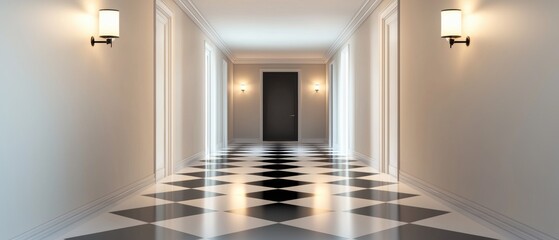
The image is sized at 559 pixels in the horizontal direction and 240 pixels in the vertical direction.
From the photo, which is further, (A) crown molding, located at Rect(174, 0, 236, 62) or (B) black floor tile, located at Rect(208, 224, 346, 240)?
(A) crown molding, located at Rect(174, 0, 236, 62)

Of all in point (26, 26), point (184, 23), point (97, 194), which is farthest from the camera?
point (184, 23)

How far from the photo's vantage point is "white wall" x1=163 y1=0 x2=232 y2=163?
7.32m

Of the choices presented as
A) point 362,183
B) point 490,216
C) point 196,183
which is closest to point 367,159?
point 362,183

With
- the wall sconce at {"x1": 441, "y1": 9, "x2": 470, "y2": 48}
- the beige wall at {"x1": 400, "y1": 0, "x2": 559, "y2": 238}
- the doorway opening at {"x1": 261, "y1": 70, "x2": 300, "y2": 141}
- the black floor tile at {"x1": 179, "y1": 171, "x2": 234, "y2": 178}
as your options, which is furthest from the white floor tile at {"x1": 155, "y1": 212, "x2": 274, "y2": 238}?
the doorway opening at {"x1": 261, "y1": 70, "x2": 300, "y2": 141}

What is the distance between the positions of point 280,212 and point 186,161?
13.5ft

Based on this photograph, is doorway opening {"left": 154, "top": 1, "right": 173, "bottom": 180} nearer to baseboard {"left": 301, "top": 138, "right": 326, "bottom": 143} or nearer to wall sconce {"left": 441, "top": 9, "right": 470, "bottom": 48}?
wall sconce {"left": 441, "top": 9, "right": 470, "bottom": 48}

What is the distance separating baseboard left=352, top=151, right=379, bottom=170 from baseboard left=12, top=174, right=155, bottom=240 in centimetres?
370

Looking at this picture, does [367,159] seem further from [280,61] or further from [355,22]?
[280,61]

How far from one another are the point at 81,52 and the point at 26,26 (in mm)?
845

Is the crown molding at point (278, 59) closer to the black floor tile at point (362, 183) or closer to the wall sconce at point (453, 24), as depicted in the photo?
the black floor tile at point (362, 183)

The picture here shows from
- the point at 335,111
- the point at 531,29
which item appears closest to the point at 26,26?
the point at 531,29

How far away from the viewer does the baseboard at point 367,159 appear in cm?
769

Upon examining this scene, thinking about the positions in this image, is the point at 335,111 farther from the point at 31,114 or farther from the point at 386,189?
the point at 31,114

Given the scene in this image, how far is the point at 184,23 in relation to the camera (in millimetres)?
8062
